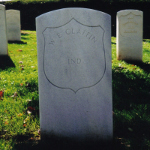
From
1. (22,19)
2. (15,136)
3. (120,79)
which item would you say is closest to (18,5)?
(22,19)

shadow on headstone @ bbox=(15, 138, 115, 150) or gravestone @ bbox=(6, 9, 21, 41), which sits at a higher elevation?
gravestone @ bbox=(6, 9, 21, 41)

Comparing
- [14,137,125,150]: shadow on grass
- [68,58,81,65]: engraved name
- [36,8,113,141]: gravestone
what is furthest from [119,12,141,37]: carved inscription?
[14,137,125,150]: shadow on grass

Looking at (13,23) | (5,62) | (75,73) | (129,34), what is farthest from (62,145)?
(13,23)

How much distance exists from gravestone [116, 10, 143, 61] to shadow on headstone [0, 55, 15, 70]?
2788mm

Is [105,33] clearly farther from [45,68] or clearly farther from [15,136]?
[15,136]

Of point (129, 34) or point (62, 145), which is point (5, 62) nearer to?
point (129, 34)

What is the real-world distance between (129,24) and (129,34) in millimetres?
250

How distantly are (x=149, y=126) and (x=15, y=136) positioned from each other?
57.3 inches

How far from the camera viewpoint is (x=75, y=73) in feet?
6.54

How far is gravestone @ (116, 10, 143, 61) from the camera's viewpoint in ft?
17.3

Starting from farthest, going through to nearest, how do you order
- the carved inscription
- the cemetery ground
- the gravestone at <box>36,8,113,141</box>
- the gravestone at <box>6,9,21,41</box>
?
the gravestone at <box>6,9,21,41</box> → the carved inscription → the cemetery ground → the gravestone at <box>36,8,113,141</box>

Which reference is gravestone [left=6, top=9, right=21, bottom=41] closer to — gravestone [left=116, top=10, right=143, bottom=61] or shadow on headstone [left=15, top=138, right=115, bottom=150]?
gravestone [left=116, top=10, right=143, bottom=61]

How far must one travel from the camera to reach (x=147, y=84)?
3684mm

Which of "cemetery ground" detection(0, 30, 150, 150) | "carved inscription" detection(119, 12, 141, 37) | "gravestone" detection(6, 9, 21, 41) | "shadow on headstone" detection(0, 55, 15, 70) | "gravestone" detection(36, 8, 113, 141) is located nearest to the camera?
"gravestone" detection(36, 8, 113, 141)
